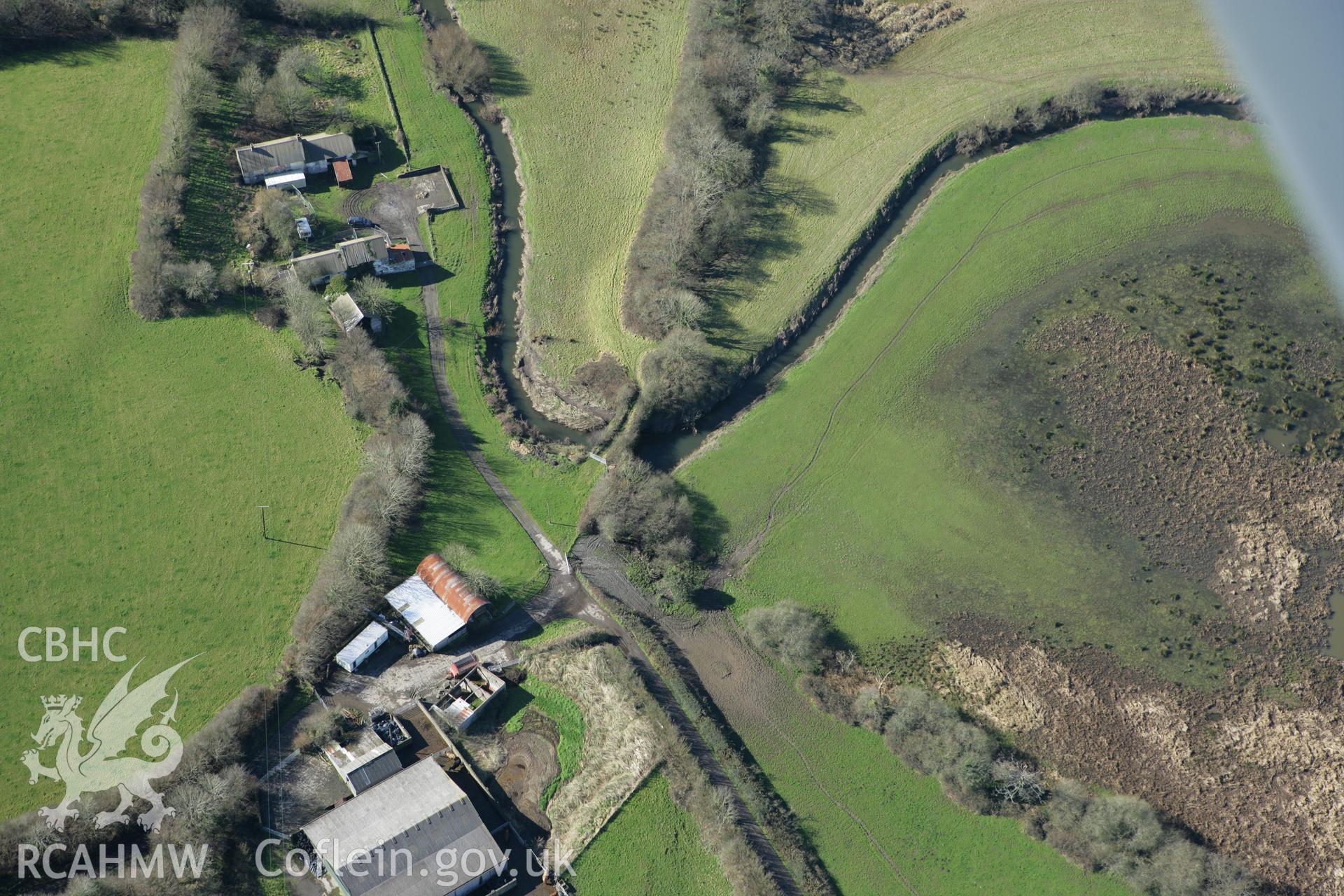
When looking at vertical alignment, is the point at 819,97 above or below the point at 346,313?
above

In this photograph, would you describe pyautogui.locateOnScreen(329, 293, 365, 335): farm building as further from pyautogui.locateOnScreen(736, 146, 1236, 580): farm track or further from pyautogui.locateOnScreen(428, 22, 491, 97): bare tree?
pyautogui.locateOnScreen(736, 146, 1236, 580): farm track

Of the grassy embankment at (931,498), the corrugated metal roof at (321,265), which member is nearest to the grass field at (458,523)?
the corrugated metal roof at (321,265)

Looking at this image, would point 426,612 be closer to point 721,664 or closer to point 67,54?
point 721,664

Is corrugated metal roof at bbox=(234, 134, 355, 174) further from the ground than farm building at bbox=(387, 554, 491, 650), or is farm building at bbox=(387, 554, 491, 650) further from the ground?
corrugated metal roof at bbox=(234, 134, 355, 174)

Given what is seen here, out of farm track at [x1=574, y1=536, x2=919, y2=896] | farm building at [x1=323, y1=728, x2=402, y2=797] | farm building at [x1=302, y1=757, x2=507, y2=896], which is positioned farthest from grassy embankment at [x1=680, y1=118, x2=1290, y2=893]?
farm building at [x1=323, y1=728, x2=402, y2=797]

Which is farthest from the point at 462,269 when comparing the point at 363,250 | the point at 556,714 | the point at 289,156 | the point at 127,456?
the point at 556,714

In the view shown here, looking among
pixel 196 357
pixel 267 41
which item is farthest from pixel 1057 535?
pixel 267 41
